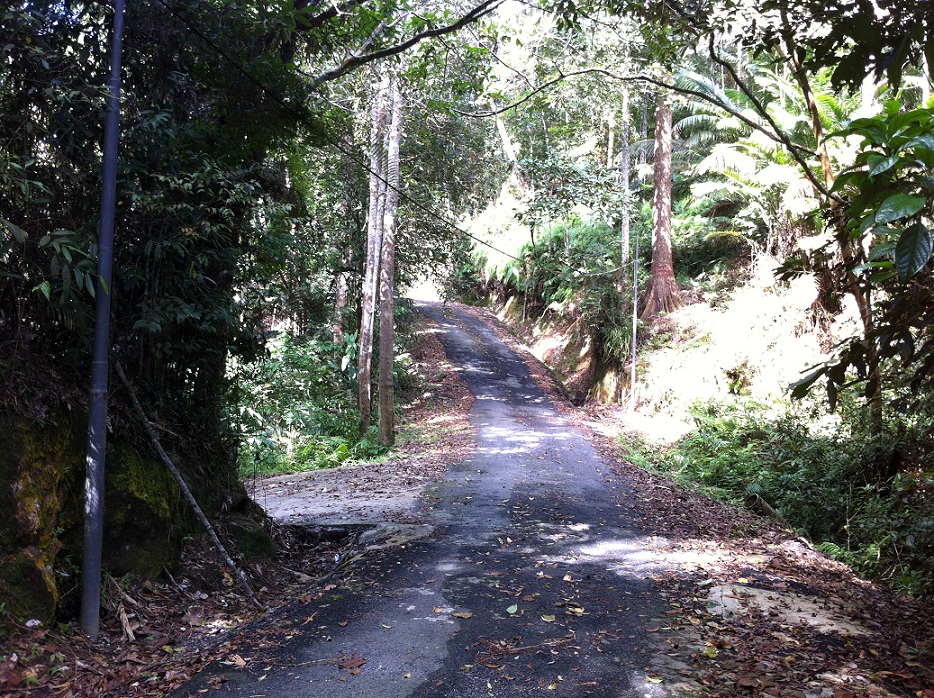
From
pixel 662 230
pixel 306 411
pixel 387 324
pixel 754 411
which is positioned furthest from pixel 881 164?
pixel 662 230

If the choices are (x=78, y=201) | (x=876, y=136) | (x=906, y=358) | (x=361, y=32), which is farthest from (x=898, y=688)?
(x=361, y=32)

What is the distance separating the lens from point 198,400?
646cm

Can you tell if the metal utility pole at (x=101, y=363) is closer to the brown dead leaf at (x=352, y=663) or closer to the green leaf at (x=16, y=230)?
the green leaf at (x=16, y=230)

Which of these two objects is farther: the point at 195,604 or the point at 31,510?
the point at 195,604

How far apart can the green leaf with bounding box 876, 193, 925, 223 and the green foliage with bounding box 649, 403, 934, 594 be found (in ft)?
15.5

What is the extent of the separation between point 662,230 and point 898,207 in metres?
18.4

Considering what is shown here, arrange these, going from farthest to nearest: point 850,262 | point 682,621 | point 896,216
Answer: point 682,621, point 850,262, point 896,216

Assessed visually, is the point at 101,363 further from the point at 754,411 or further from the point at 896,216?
the point at 754,411

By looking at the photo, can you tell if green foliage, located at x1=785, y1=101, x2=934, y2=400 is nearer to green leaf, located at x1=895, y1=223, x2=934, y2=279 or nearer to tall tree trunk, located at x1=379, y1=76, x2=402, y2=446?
green leaf, located at x1=895, y1=223, x2=934, y2=279

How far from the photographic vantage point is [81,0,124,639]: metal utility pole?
4.55 meters

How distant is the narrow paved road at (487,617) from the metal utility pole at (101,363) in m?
1.15

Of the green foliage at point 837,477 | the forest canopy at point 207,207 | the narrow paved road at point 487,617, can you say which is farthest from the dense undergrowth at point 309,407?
the green foliage at point 837,477

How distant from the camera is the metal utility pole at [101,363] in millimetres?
4555

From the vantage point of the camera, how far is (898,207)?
2732 millimetres
